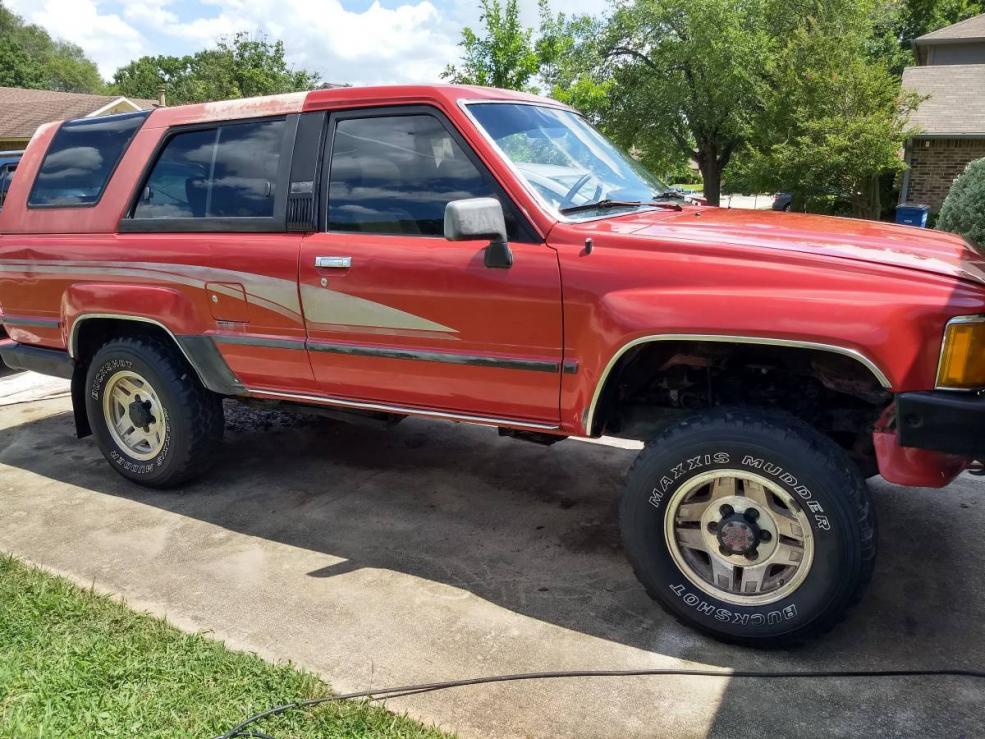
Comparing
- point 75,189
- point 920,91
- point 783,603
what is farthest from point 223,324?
point 920,91

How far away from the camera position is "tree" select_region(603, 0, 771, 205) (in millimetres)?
27141

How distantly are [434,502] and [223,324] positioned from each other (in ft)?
4.80

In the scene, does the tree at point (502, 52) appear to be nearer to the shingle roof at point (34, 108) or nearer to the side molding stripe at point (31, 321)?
the side molding stripe at point (31, 321)

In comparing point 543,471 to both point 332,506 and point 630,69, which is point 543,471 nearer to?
point 332,506

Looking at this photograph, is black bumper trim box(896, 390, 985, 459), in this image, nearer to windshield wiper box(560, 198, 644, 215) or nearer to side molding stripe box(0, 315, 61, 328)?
windshield wiper box(560, 198, 644, 215)

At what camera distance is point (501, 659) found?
9.83ft

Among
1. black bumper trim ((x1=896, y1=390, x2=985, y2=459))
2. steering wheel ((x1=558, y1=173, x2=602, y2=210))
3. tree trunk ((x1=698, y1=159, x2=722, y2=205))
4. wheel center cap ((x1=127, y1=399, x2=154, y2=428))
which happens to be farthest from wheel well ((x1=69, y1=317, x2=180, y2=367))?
tree trunk ((x1=698, y1=159, x2=722, y2=205))

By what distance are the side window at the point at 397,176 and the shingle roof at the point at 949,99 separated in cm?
1904

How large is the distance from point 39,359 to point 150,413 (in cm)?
87

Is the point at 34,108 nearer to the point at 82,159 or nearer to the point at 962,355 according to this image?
the point at 82,159

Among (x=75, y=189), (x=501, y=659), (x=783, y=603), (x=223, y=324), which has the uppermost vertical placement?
(x=75, y=189)

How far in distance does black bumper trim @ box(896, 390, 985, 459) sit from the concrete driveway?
858mm

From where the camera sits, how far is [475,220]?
3.04m

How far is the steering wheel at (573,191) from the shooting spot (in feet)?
11.3
